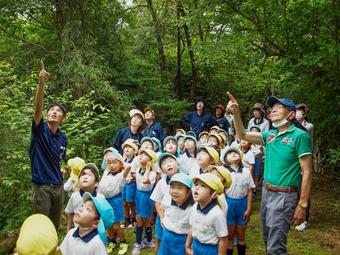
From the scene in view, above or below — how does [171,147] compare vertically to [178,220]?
above

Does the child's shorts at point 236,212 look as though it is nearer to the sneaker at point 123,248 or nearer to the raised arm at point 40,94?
the sneaker at point 123,248

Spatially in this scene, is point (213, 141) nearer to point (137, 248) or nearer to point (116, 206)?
point (116, 206)

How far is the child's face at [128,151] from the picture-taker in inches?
244

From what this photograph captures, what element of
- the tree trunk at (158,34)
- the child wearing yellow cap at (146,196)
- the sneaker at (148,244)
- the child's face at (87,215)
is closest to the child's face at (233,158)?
the child wearing yellow cap at (146,196)

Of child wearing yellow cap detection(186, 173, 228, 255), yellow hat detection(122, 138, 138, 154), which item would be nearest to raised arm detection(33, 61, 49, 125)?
child wearing yellow cap detection(186, 173, 228, 255)

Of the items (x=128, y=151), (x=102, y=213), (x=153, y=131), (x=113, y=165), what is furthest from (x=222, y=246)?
(x=153, y=131)

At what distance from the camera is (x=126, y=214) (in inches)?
265

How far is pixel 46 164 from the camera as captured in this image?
428 cm

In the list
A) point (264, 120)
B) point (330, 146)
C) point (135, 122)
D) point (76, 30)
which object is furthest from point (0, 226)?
point (330, 146)

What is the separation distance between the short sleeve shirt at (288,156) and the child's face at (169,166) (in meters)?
1.37

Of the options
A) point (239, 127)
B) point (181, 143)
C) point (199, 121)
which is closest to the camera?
point (239, 127)

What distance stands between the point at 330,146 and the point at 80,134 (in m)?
6.45

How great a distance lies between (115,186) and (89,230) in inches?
95.8

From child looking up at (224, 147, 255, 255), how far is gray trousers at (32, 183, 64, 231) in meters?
2.30
